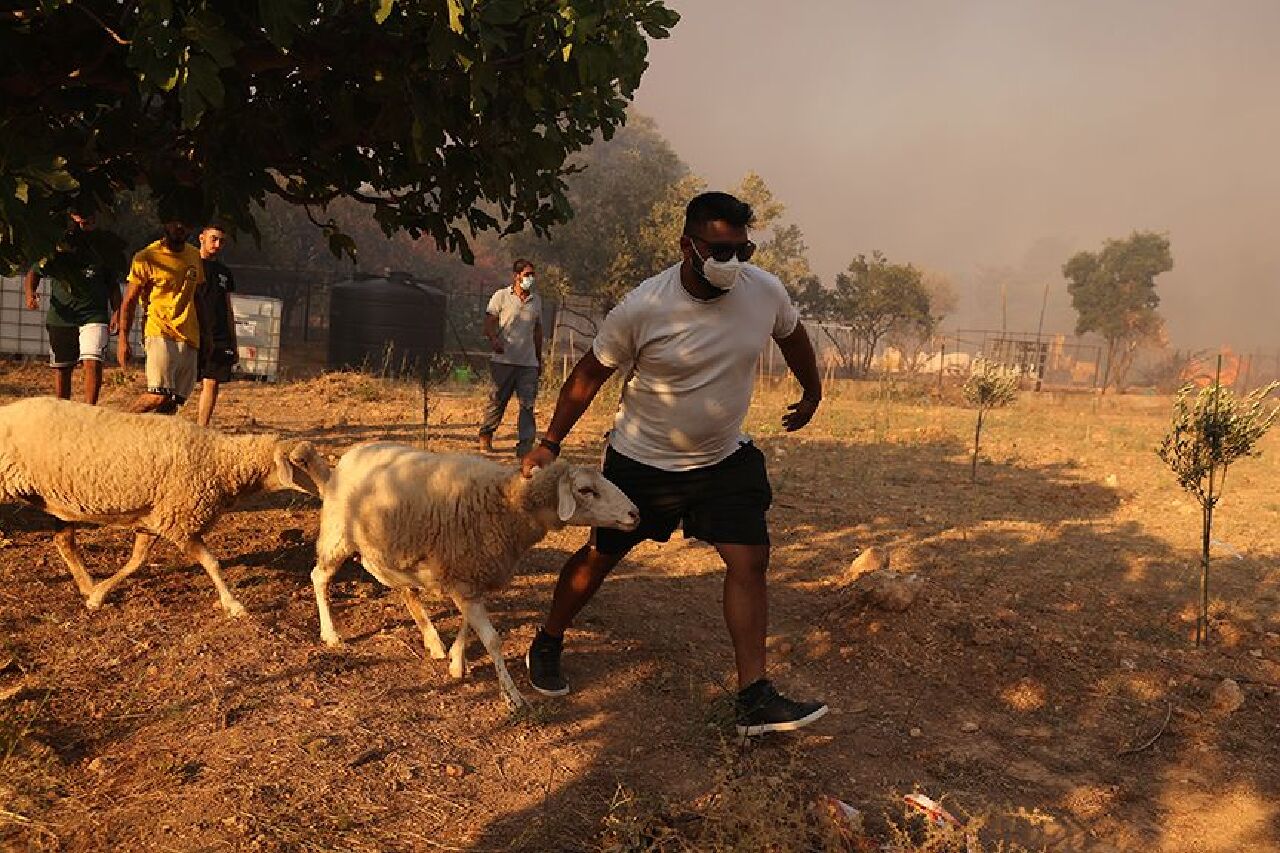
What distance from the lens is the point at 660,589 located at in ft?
18.4

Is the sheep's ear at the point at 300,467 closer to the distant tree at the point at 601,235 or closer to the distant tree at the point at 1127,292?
the distant tree at the point at 601,235

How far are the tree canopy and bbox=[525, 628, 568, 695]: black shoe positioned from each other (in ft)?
6.45

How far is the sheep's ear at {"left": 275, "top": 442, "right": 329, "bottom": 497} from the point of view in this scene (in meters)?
4.54

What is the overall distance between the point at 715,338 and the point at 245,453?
260 cm

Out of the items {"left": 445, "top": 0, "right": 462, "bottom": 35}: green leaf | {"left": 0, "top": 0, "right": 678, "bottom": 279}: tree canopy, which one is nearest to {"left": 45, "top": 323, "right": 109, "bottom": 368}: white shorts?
{"left": 0, "top": 0, "right": 678, "bottom": 279}: tree canopy

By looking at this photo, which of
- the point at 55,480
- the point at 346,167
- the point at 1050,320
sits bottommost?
the point at 55,480

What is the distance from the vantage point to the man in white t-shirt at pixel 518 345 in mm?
8648

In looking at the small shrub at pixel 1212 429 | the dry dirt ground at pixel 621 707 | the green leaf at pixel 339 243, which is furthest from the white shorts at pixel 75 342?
the small shrub at pixel 1212 429

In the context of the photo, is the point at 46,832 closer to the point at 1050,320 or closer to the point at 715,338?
the point at 715,338

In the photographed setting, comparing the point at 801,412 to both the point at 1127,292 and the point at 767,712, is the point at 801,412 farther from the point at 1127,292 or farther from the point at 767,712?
the point at 1127,292

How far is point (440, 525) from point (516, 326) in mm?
4803

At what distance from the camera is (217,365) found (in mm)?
7059

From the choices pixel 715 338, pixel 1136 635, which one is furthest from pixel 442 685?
pixel 1136 635

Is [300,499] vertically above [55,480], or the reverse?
[55,480]
